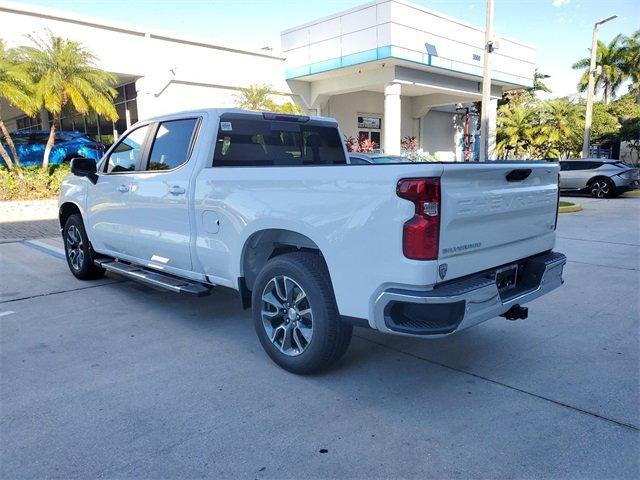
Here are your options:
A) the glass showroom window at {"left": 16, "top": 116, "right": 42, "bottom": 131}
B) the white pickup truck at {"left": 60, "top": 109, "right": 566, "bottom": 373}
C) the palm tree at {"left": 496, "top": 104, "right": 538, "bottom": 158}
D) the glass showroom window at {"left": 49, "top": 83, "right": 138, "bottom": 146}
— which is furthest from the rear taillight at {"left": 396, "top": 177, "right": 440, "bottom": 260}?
the glass showroom window at {"left": 16, "top": 116, "right": 42, "bottom": 131}

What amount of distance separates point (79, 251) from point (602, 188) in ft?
57.8

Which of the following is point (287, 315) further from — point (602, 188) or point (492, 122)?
point (492, 122)

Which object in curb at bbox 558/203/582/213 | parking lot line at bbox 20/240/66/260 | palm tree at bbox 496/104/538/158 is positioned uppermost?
palm tree at bbox 496/104/538/158

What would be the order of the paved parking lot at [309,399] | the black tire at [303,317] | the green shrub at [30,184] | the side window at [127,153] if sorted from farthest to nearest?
the green shrub at [30,184]
the side window at [127,153]
the black tire at [303,317]
the paved parking lot at [309,399]

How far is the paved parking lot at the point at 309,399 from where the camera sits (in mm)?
2670

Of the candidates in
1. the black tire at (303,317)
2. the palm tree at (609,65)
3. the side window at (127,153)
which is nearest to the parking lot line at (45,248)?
the side window at (127,153)

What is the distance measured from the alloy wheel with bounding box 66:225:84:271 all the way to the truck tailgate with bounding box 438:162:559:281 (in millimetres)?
4983

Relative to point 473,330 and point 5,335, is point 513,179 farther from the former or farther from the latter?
point 5,335

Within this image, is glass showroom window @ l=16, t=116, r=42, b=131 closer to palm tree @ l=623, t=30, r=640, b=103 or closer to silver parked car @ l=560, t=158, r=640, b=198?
silver parked car @ l=560, t=158, r=640, b=198

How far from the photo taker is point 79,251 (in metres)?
Answer: 6.45

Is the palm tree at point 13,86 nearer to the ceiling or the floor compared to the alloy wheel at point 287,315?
nearer to the ceiling

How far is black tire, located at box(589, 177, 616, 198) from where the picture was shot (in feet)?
58.1

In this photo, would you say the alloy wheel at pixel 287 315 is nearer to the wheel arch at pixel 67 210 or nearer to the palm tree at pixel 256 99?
the wheel arch at pixel 67 210

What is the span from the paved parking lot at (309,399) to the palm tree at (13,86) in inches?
454
